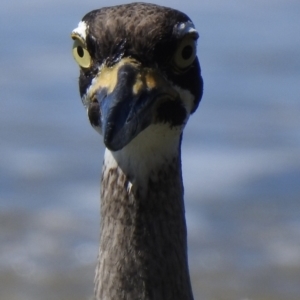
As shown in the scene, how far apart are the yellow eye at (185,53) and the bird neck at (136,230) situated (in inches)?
15.8

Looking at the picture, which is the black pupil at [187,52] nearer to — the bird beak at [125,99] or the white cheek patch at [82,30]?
the bird beak at [125,99]

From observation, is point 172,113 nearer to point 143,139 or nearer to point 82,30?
point 143,139

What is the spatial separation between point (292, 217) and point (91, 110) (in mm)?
5026

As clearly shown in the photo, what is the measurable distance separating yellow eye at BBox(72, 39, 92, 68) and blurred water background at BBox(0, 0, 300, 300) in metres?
3.76

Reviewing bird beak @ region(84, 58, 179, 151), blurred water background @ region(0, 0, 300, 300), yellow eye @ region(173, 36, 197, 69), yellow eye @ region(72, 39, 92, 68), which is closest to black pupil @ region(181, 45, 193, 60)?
yellow eye @ region(173, 36, 197, 69)

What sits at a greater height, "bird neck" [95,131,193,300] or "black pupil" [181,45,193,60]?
"black pupil" [181,45,193,60]

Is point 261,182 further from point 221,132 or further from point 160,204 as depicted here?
point 160,204

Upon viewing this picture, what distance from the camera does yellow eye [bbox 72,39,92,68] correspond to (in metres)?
5.59

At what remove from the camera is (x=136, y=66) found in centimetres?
548

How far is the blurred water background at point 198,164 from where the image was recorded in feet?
31.6

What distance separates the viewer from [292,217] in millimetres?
10352

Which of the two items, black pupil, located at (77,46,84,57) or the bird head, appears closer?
the bird head

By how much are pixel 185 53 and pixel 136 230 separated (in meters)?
0.77

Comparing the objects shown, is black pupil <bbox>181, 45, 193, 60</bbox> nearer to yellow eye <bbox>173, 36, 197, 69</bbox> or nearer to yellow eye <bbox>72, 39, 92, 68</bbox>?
yellow eye <bbox>173, 36, 197, 69</bbox>
